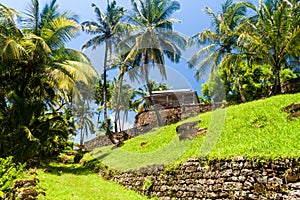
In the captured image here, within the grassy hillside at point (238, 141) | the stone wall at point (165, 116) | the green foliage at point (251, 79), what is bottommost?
the grassy hillside at point (238, 141)

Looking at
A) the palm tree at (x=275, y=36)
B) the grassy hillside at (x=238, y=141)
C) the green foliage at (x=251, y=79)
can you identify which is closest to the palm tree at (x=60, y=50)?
the grassy hillside at (x=238, y=141)

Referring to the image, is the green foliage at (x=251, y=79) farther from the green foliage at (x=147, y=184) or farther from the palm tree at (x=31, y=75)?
the green foliage at (x=147, y=184)

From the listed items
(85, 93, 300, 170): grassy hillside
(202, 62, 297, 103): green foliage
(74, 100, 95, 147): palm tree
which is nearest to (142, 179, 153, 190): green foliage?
(85, 93, 300, 170): grassy hillside

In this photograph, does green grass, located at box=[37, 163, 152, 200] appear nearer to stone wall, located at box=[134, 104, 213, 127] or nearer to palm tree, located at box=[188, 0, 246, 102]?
stone wall, located at box=[134, 104, 213, 127]

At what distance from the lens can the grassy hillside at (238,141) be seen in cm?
682

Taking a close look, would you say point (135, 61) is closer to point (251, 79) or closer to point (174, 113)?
point (174, 113)

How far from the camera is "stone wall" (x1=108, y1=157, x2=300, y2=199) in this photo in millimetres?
5477

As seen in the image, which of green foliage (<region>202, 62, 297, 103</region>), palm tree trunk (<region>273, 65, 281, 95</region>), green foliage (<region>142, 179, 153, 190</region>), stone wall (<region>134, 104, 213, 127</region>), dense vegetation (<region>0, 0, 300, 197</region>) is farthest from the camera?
green foliage (<region>202, 62, 297, 103</region>)

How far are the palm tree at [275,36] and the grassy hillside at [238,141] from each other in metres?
3.70

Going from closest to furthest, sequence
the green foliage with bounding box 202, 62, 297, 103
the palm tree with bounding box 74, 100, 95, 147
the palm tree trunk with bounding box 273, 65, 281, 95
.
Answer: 1. the palm tree trunk with bounding box 273, 65, 281, 95
2. the green foliage with bounding box 202, 62, 297, 103
3. the palm tree with bounding box 74, 100, 95, 147

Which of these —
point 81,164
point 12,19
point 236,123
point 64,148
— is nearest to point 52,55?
point 12,19

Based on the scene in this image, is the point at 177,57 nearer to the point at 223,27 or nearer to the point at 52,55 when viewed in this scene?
the point at 223,27

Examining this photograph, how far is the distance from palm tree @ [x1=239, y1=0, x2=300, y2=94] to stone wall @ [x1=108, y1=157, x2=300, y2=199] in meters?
9.88

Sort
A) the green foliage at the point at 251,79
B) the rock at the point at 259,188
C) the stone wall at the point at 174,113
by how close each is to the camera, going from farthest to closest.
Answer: the green foliage at the point at 251,79 → the stone wall at the point at 174,113 → the rock at the point at 259,188
